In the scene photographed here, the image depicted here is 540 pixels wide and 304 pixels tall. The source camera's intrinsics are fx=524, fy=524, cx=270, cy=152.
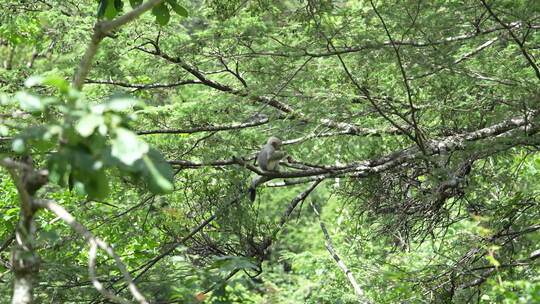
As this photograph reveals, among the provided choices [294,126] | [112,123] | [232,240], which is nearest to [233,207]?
[232,240]

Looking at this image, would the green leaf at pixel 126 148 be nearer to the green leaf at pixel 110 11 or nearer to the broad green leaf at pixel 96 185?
the broad green leaf at pixel 96 185

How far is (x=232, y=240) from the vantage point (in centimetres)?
518

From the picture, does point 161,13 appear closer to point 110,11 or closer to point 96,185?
point 110,11

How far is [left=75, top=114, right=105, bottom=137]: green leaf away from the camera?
6.20 ft

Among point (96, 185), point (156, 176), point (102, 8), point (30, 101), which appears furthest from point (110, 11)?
point (156, 176)

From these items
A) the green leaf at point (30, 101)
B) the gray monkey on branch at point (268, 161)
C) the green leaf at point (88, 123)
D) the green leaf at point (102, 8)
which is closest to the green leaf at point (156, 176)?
the green leaf at point (88, 123)

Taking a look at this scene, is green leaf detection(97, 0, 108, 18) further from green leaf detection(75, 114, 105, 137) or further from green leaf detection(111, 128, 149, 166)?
green leaf detection(111, 128, 149, 166)

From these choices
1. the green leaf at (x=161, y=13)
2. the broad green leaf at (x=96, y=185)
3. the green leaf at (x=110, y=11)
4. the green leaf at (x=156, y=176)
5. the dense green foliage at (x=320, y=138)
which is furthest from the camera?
the dense green foliage at (x=320, y=138)

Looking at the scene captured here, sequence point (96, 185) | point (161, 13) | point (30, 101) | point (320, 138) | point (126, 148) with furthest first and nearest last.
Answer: point (320, 138) → point (161, 13) → point (96, 185) → point (30, 101) → point (126, 148)

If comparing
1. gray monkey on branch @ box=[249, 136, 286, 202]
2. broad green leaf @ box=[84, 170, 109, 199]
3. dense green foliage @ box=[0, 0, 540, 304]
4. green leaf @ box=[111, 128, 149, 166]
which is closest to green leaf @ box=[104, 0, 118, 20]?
dense green foliage @ box=[0, 0, 540, 304]

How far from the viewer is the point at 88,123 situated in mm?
1916

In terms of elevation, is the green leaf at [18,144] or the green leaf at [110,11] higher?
the green leaf at [110,11]

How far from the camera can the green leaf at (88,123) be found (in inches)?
74.4

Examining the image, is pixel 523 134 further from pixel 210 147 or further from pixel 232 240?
pixel 210 147
